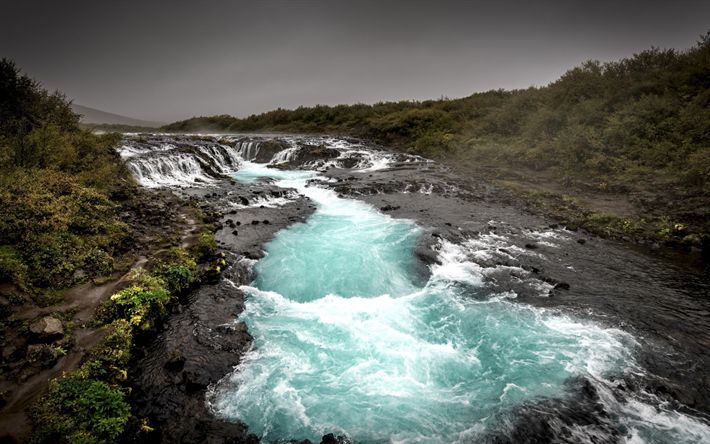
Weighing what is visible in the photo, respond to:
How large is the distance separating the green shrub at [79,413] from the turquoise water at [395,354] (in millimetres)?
1500

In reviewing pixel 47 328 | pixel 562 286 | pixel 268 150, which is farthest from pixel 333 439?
pixel 268 150

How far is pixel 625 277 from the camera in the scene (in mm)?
9820

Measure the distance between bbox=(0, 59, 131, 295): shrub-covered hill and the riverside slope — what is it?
3118 mm

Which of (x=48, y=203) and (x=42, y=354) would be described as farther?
(x=48, y=203)

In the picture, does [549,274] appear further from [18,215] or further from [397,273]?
[18,215]

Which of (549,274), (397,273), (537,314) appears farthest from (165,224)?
(549,274)

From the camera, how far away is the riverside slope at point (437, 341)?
18.5 feet

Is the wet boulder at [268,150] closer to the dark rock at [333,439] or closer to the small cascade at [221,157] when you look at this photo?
the small cascade at [221,157]

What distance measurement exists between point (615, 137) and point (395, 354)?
21.2m

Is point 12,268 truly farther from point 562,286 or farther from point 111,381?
point 562,286

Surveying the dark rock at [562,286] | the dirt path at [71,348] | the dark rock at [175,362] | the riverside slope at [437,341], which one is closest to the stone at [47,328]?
the dirt path at [71,348]

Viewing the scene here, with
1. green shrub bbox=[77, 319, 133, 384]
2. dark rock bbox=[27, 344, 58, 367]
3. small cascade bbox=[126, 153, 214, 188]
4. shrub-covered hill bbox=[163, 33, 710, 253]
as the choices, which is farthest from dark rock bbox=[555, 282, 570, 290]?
small cascade bbox=[126, 153, 214, 188]

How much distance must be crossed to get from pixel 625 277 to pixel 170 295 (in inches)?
509

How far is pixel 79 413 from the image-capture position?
500cm
